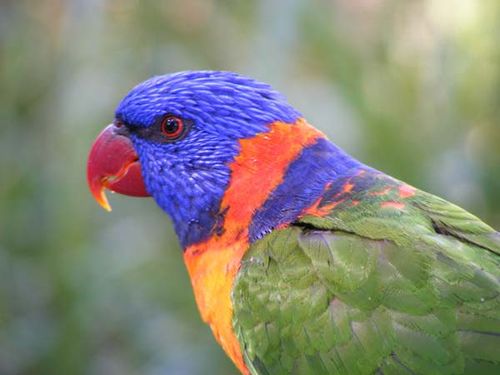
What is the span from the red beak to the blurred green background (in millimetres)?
810

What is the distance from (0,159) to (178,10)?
1007mm

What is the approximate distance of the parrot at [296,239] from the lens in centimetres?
151

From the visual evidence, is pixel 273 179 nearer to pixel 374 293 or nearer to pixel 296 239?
pixel 296 239

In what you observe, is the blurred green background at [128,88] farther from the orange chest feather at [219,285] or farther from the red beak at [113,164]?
the orange chest feather at [219,285]

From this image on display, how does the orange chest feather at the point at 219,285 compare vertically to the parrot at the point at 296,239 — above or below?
below

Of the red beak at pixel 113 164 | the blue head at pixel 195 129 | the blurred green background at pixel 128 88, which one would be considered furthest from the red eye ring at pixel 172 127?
the blurred green background at pixel 128 88

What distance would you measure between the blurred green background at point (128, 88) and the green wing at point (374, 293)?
3.68 ft

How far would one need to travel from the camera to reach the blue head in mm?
1925

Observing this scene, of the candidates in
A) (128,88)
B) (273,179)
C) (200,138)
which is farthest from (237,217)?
(128,88)

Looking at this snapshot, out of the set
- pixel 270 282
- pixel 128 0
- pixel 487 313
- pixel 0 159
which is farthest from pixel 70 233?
pixel 487 313

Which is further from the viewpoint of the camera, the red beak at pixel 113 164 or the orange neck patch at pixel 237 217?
the red beak at pixel 113 164

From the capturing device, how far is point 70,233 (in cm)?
296

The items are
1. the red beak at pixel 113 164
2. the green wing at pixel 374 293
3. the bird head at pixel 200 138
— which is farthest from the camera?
the red beak at pixel 113 164

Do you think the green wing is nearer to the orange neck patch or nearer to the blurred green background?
the orange neck patch
